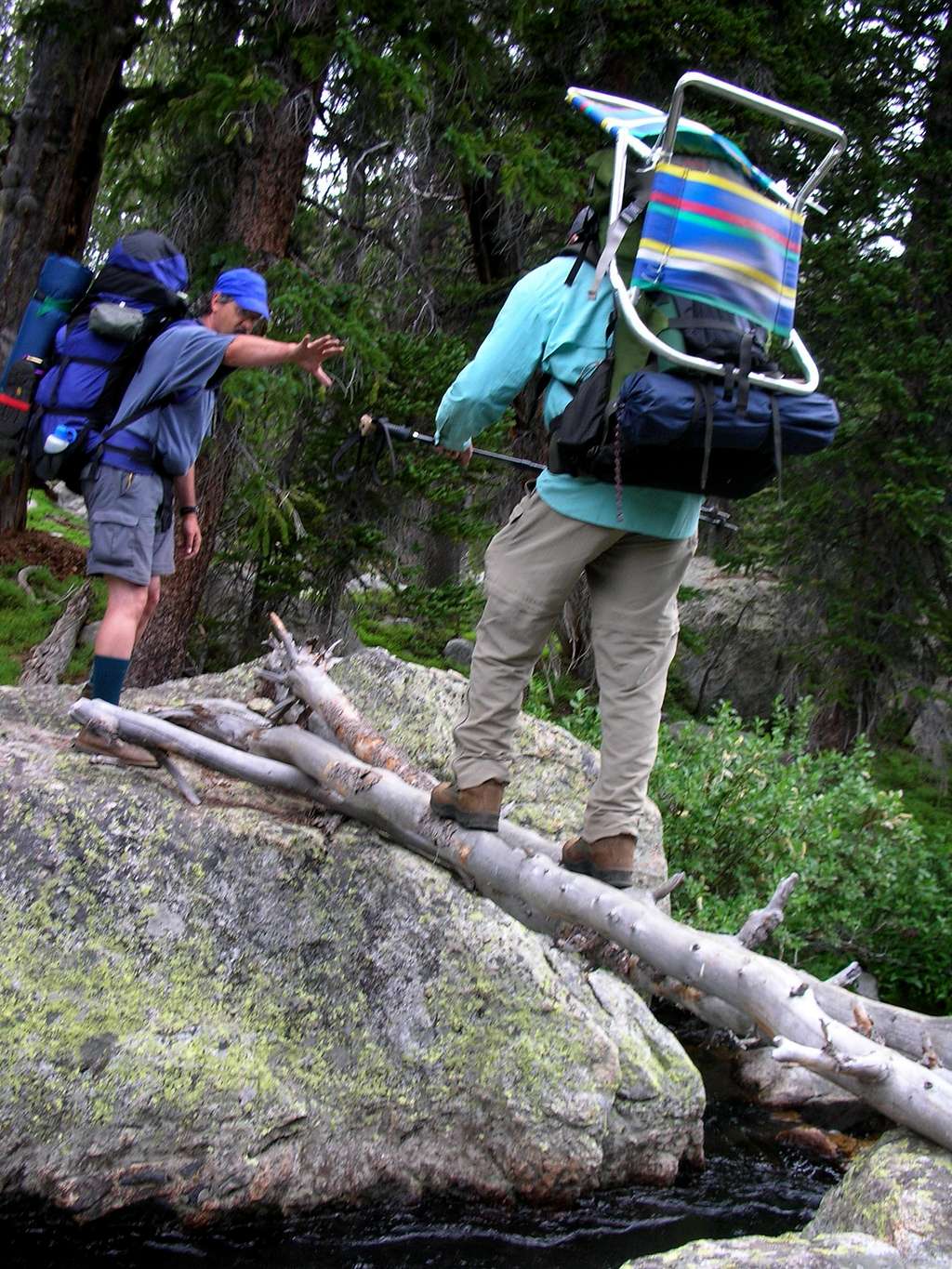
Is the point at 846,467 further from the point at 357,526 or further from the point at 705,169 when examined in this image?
the point at 705,169

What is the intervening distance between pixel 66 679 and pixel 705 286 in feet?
25.1

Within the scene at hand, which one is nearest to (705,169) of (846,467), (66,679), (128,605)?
(128,605)

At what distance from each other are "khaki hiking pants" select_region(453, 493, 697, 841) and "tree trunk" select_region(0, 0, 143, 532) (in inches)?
334

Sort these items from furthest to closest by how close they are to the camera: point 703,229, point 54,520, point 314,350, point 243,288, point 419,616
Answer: point 54,520, point 419,616, point 243,288, point 314,350, point 703,229

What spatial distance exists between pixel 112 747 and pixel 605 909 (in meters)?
2.58

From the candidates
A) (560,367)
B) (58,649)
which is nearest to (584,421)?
(560,367)

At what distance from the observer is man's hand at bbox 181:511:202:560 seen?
6.74m

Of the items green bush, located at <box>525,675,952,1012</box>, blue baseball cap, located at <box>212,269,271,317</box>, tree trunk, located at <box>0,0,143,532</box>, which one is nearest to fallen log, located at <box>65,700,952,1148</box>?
blue baseball cap, located at <box>212,269,271,317</box>

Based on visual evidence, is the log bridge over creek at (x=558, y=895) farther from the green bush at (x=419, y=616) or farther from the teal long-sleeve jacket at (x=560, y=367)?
the green bush at (x=419, y=616)

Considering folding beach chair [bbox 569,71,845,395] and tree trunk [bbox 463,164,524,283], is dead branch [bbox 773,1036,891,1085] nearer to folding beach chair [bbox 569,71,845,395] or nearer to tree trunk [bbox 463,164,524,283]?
folding beach chair [bbox 569,71,845,395]

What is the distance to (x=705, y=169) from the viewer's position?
4.04m

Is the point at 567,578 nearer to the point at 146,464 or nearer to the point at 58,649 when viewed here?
the point at 146,464

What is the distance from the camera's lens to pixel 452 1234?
191 inches

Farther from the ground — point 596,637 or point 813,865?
point 596,637
